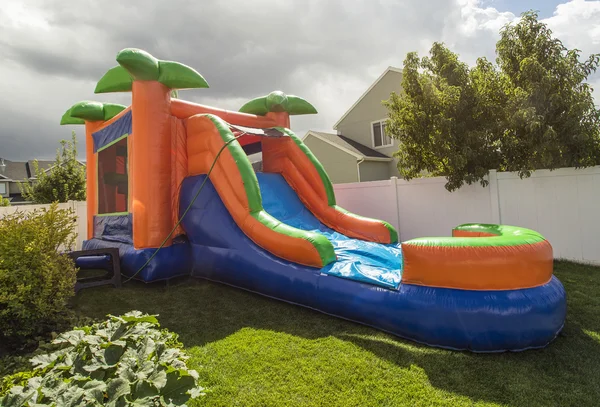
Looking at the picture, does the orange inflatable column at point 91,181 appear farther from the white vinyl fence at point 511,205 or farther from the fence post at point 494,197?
the fence post at point 494,197

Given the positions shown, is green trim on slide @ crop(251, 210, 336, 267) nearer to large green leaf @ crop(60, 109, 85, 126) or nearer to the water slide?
the water slide

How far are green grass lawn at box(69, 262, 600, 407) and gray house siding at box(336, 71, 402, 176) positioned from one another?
10.3 meters

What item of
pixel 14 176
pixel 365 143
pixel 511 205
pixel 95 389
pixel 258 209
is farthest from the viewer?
pixel 14 176

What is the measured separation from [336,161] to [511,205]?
7.83 m

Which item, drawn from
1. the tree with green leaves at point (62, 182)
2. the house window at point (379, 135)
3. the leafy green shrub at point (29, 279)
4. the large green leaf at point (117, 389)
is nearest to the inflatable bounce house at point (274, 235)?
the leafy green shrub at point (29, 279)

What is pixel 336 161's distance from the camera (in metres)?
13.0

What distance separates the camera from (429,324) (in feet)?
9.20

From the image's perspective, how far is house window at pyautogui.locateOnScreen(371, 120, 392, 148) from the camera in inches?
515

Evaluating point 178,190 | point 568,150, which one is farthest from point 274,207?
point 568,150

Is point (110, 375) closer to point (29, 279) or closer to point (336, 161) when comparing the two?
point (29, 279)

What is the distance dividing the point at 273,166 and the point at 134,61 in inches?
110

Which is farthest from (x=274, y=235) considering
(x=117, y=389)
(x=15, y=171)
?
(x=15, y=171)

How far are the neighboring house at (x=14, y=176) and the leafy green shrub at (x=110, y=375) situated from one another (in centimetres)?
2745

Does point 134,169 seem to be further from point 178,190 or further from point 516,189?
point 516,189
